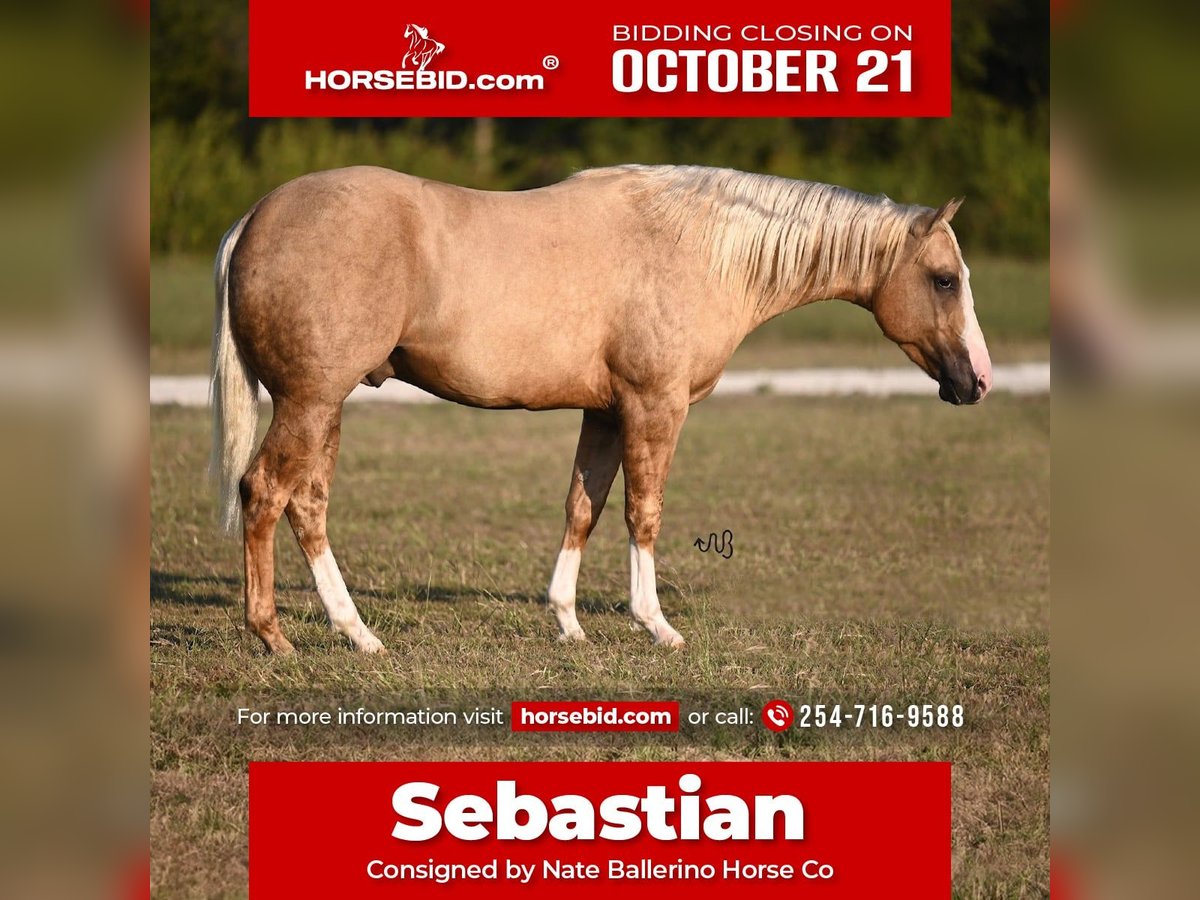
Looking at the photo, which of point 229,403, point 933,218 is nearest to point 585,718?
point 229,403

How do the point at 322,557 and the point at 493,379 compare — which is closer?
the point at 493,379

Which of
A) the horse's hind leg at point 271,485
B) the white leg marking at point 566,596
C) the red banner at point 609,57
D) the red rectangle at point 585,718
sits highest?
the red banner at point 609,57

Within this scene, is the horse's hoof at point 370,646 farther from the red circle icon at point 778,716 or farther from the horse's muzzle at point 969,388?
the horse's muzzle at point 969,388

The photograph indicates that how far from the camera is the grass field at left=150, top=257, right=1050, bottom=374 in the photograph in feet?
59.1

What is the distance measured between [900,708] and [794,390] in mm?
10919

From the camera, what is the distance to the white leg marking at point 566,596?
6477mm

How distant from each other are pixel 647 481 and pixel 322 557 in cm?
162

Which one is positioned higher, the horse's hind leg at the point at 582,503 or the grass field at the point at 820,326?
the grass field at the point at 820,326

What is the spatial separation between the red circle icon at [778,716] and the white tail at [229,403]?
259cm

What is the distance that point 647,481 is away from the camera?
638cm

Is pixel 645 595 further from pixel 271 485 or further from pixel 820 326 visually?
pixel 820 326
